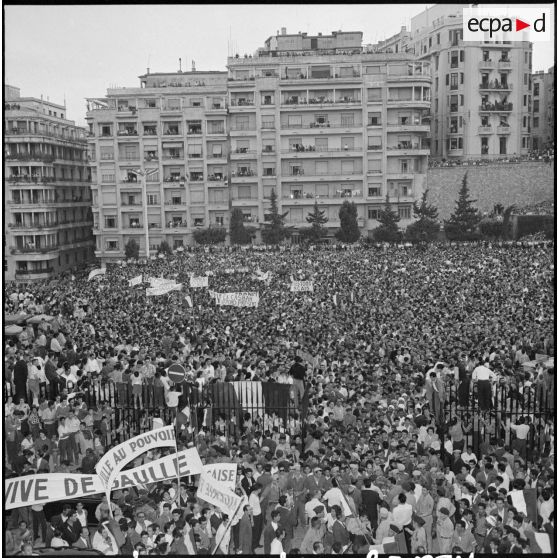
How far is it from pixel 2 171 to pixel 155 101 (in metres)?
50.3

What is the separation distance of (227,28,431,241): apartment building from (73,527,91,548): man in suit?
46161mm

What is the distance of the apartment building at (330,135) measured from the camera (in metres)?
54.2

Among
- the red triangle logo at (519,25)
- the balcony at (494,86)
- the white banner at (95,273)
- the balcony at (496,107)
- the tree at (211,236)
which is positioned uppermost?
the balcony at (494,86)

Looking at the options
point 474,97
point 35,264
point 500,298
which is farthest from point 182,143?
point 500,298

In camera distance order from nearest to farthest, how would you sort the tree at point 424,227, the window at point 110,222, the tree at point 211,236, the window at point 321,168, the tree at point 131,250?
the tree at point 424,227 → the tree at point 131,250 → the tree at point 211,236 → the window at point 321,168 → the window at point 110,222

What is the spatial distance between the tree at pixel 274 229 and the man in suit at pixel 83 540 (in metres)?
43.6

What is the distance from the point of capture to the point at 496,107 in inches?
2282

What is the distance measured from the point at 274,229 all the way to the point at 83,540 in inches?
1738

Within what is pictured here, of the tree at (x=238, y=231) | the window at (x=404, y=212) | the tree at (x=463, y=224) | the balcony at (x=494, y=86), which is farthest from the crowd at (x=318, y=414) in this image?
the balcony at (x=494, y=86)

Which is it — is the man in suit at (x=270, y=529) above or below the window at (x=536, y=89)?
below

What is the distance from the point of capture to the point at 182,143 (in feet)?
182

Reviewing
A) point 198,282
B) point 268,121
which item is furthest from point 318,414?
point 268,121

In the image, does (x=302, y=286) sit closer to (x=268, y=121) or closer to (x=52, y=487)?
(x=52, y=487)

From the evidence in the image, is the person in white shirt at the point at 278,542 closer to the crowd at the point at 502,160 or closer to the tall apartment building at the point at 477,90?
the crowd at the point at 502,160
